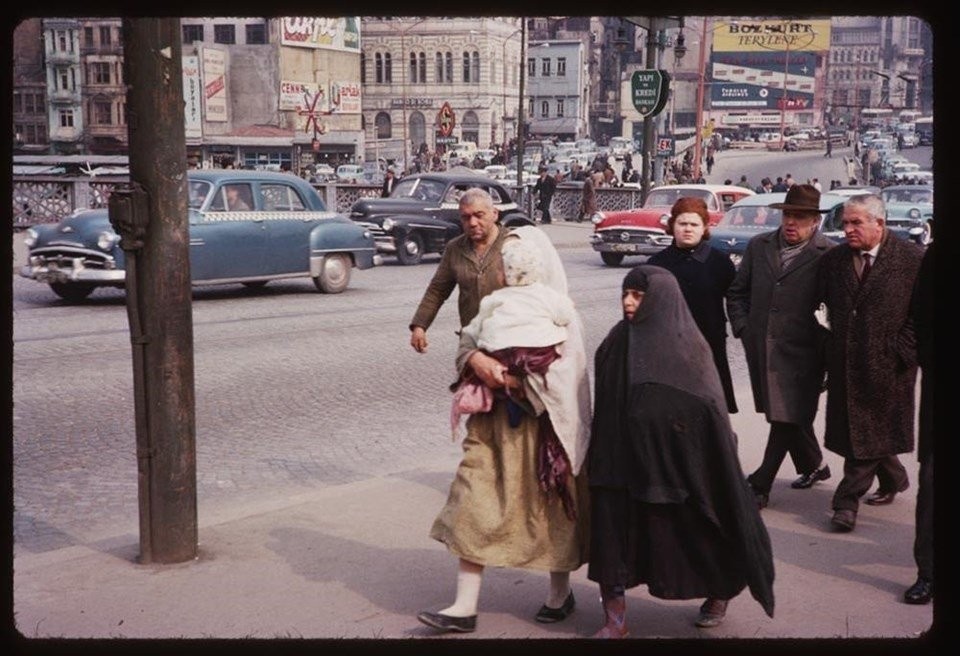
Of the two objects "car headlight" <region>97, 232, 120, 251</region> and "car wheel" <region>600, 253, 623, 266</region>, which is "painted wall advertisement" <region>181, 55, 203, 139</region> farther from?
"car headlight" <region>97, 232, 120, 251</region>

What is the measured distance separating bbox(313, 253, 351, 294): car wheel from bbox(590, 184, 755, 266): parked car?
6.44 m

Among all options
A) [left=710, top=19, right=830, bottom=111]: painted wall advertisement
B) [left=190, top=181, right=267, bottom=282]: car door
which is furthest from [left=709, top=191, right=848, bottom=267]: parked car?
[left=710, top=19, right=830, bottom=111]: painted wall advertisement

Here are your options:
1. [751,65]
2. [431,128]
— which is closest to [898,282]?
[431,128]

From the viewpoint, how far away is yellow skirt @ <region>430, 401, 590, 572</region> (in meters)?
4.47

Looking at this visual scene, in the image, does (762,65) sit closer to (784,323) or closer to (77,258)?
(77,258)

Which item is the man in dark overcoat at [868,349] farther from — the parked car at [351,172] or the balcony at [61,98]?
the balcony at [61,98]

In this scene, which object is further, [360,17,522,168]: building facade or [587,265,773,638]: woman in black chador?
[360,17,522,168]: building facade

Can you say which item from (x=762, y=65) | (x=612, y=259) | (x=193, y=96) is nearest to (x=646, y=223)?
(x=612, y=259)

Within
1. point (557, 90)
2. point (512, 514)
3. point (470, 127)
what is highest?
point (557, 90)

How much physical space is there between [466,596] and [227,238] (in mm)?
11792

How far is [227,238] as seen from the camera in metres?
15.6

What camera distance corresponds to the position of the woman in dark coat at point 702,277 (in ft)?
21.1

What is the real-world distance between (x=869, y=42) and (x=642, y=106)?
154279 mm

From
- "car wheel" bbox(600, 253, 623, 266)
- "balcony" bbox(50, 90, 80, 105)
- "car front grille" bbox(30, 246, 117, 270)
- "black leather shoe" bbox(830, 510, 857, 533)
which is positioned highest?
"balcony" bbox(50, 90, 80, 105)
